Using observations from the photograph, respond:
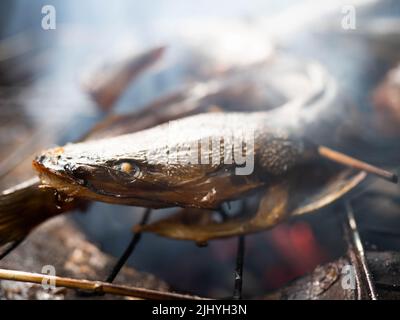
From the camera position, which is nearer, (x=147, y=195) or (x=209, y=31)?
(x=147, y=195)

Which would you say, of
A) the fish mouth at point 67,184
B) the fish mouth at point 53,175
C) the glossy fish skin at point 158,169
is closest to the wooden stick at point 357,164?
the glossy fish skin at point 158,169

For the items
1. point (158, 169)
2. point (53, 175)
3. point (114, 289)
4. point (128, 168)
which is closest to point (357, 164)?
point (158, 169)

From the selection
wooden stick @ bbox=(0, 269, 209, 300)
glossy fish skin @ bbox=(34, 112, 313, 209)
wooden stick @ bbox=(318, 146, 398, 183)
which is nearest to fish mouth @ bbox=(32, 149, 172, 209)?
glossy fish skin @ bbox=(34, 112, 313, 209)

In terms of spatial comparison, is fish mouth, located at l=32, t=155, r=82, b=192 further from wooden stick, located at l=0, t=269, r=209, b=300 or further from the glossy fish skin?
wooden stick, located at l=0, t=269, r=209, b=300

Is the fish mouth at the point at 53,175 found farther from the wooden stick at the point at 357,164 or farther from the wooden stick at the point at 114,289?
the wooden stick at the point at 357,164

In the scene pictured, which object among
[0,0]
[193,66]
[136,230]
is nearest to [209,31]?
[193,66]

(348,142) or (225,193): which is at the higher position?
(348,142)

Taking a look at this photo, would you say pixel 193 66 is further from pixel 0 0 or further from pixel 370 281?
pixel 0 0

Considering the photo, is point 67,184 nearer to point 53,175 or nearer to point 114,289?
point 53,175
